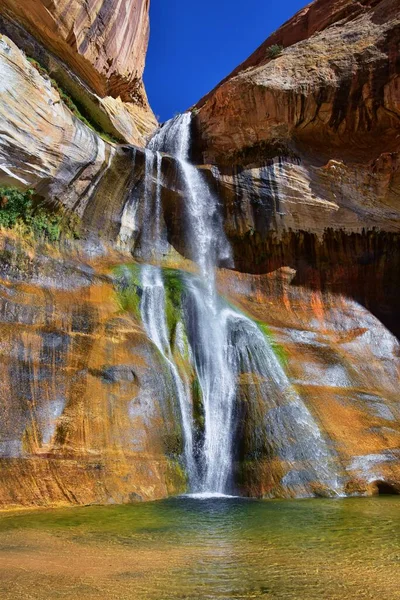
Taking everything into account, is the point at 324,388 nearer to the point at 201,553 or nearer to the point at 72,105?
the point at 201,553

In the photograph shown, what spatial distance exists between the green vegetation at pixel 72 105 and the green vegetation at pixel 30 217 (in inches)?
149

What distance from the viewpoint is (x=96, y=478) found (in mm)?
9336

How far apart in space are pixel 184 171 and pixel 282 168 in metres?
3.82

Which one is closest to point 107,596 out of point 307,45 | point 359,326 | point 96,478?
point 96,478

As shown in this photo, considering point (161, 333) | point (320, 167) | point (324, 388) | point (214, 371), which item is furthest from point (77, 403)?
point (320, 167)

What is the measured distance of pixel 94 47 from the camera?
61.4ft

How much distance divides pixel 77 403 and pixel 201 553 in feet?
18.2

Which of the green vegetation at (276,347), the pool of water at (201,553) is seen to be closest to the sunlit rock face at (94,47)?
the green vegetation at (276,347)

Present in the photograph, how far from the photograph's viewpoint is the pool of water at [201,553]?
3916mm

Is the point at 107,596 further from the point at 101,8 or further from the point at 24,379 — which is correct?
the point at 101,8

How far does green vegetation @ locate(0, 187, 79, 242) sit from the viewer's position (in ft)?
46.0

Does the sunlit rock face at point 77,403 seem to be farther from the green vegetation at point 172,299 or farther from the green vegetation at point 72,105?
the green vegetation at point 72,105

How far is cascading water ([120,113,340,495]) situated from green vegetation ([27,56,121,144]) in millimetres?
3550

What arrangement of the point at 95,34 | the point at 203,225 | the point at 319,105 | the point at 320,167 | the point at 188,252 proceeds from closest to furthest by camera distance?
the point at 188,252
the point at 95,34
the point at 203,225
the point at 320,167
the point at 319,105
